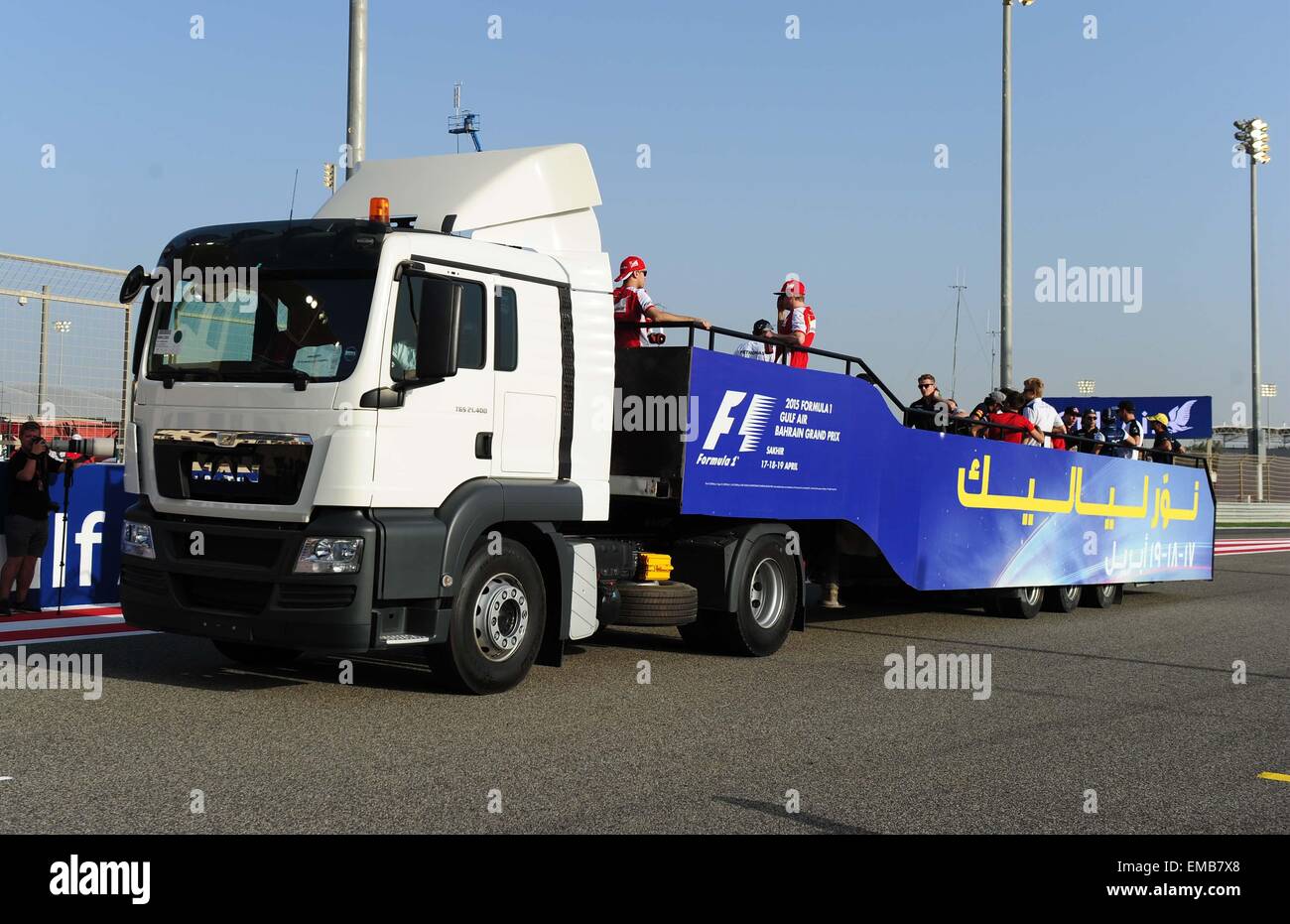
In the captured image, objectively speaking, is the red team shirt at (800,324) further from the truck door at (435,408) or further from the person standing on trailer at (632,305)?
the truck door at (435,408)

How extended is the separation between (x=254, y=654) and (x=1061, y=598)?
967 centimetres

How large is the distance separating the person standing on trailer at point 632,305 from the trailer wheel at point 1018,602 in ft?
21.1

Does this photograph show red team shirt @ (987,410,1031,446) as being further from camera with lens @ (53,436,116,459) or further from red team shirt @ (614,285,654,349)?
camera with lens @ (53,436,116,459)

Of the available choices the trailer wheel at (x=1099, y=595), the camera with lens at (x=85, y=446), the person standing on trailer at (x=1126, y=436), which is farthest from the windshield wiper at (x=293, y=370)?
the person standing on trailer at (x=1126, y=436)

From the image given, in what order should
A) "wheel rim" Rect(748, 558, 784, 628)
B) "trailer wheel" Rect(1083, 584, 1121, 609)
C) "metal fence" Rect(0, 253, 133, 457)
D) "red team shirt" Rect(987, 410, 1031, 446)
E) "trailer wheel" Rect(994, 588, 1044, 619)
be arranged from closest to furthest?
"wheel rim" Rect(748, 558, 784, 628)
"metal fence" Rect(0, 253, 133, 457)
"trailer wheel" Rect(994, 588, 1044, 619)
"red team shirt" Rect(987, 410, 1031, 446)
"trailer wheel" Rect(1083, 584, 1121, 609)

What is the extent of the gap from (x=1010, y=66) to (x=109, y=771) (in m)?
22.8

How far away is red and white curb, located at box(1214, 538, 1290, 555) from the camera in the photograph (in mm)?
29062

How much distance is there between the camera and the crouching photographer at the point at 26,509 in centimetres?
1144

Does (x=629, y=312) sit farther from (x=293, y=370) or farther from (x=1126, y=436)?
(x=1126, y=436)

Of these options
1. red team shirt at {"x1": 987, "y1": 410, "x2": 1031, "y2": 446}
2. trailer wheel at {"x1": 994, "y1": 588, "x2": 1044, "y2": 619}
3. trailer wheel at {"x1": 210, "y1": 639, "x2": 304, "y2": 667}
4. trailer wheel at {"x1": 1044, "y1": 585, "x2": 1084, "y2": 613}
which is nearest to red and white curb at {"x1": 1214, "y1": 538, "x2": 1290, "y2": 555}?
trailer wheel at {"x1": 1044, "y1": 585, "x2": 1084, "y2": 613}

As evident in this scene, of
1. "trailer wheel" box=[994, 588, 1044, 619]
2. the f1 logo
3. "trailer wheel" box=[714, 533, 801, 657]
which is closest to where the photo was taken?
the f1 logo

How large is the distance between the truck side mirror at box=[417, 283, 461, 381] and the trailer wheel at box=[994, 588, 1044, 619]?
866 centimetres

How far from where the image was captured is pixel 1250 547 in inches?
1213
